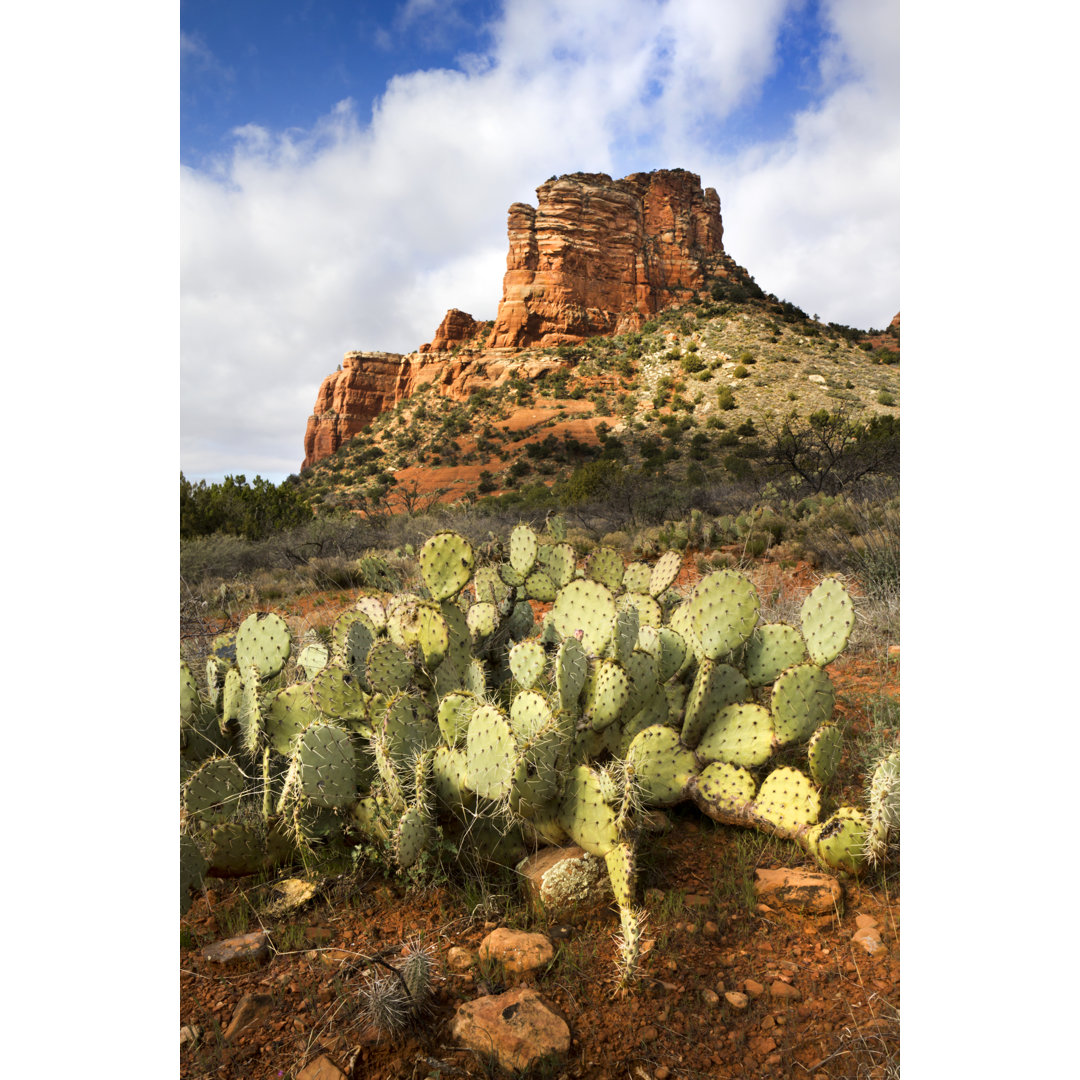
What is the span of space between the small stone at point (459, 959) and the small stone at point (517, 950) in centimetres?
3

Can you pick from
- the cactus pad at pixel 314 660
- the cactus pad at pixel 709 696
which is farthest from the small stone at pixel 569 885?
the cactus pad at pixel 314 660

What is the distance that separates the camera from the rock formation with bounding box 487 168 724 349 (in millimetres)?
39906

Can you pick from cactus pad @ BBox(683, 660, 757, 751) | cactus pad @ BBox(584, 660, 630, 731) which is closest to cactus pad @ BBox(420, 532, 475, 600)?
cactus pad @ BBox(584, 660, 630, 731)

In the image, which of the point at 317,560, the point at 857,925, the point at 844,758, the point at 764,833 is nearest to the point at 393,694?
the point at 764,833

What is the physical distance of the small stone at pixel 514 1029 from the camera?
1.24m

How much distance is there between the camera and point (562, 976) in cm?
146

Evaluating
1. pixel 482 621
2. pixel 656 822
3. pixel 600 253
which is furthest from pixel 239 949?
pixel 600 253

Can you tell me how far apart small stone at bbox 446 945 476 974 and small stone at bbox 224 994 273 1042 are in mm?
407

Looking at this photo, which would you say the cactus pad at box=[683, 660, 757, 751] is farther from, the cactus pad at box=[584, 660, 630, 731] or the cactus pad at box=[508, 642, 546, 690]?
the cactus pad at box=[508, 642, 546, 690]

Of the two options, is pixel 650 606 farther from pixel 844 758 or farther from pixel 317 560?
pixel 317 560

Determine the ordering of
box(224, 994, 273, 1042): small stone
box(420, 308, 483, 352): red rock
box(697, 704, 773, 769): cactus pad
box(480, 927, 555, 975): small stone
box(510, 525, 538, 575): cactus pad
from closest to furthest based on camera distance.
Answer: box(224, 994, 273, 1042): small stone, box(480, 927, 555, 975): small stone, box(697, 704, 773, 769): cactus pad, box(510, 525, 538, 575): cactus pad, box(420, 308, 483, 352): red rock

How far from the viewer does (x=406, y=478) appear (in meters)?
30.5

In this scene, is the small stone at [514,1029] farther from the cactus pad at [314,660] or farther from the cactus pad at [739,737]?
the cactus pad at [314,660]
